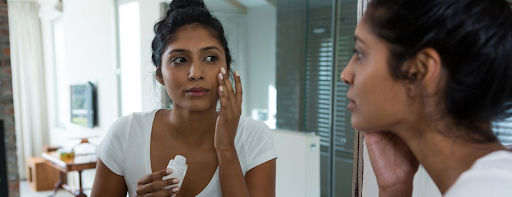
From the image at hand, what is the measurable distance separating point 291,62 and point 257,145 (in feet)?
3.23

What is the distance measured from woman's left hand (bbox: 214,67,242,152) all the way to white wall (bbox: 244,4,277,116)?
3.65 feet

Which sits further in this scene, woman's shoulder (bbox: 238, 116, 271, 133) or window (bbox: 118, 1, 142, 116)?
window (bbox: 118, 1, 142, 116)

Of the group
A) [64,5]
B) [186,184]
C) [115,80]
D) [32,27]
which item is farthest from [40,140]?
[186,184]

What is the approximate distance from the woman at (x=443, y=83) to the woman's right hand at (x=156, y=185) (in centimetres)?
38

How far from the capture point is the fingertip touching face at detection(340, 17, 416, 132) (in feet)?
1.85

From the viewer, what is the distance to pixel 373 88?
573 millimetres

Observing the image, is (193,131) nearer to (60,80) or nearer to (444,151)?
(444,151)

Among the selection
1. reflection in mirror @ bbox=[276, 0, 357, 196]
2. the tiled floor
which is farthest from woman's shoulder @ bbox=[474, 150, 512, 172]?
the tiled floor

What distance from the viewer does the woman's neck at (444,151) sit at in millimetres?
557

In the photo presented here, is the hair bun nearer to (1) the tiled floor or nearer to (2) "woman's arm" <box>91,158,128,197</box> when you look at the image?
(2) "woman's arm" <box>91,158,128,197</box>

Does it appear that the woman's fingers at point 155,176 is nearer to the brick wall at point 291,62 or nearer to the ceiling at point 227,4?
the brick wall at point 291,62

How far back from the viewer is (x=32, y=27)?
4.61 m

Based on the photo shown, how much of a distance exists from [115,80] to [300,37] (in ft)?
6.51

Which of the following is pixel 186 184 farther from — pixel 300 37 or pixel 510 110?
pixel 300 37
